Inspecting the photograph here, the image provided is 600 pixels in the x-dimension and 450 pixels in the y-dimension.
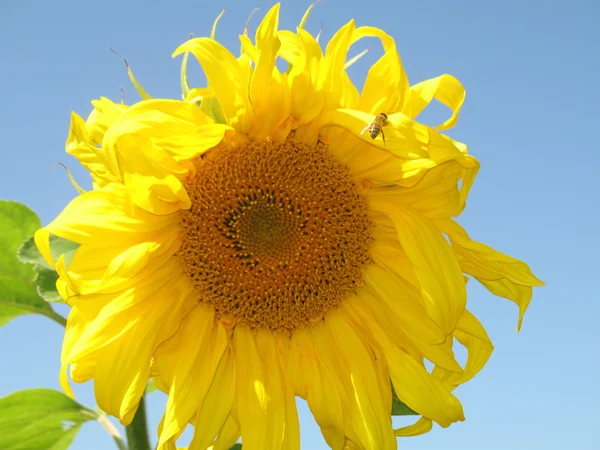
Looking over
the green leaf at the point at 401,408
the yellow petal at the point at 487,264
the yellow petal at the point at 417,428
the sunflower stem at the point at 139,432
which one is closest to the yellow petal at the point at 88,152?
the sunflower stem at the point at 139,432

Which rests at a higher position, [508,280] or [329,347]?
[508,280]

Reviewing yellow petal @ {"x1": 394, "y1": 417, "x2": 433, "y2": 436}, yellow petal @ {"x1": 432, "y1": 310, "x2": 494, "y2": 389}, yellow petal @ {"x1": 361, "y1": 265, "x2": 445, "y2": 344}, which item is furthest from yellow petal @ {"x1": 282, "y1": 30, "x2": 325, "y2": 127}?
yellow petal @ {"x1": 394, "y1": 417, "x2": 433, "y2": 436}

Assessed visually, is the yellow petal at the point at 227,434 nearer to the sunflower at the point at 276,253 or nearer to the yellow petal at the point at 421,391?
the sunflower at the point at 276,253

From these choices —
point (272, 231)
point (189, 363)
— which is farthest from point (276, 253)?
point (189, 363)

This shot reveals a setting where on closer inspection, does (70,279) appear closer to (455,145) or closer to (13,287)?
(13,287)

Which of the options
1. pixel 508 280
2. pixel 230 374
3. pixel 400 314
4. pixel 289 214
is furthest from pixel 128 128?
pixel 508 280

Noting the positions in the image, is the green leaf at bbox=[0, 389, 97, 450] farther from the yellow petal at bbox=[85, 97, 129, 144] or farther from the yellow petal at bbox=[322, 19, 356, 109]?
the yellow petal at bbox=[322, 19, 356, 109]
